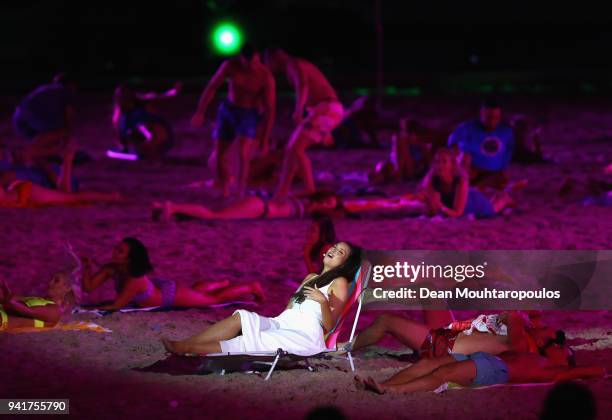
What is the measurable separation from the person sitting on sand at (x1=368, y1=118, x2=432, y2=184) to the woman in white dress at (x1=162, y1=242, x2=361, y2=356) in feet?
23.0

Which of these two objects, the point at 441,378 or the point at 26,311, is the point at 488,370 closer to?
the point at 441,378

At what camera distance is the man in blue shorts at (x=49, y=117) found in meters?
11.9

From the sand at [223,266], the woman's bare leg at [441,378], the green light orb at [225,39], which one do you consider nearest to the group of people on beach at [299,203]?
the woman's bare leg at [441,378]

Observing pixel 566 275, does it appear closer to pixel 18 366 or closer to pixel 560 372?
pixel 560 372

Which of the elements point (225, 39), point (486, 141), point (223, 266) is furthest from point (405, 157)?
point (225, 39)

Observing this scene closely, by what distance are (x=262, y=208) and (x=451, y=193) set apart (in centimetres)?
168

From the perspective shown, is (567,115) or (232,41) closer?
(567,115)

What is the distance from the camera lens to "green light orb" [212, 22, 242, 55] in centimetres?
2627

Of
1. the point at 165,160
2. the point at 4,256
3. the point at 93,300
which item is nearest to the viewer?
the point at 93,300

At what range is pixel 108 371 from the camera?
220 inches

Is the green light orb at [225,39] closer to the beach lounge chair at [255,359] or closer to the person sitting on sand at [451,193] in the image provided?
the person sitting on sand at [451,193]

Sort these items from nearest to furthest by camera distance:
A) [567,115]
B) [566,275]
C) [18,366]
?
[18,366], [566,275], [567,115]

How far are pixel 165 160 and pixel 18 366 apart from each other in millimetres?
9216

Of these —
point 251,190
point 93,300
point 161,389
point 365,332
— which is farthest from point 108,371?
point 251,190
